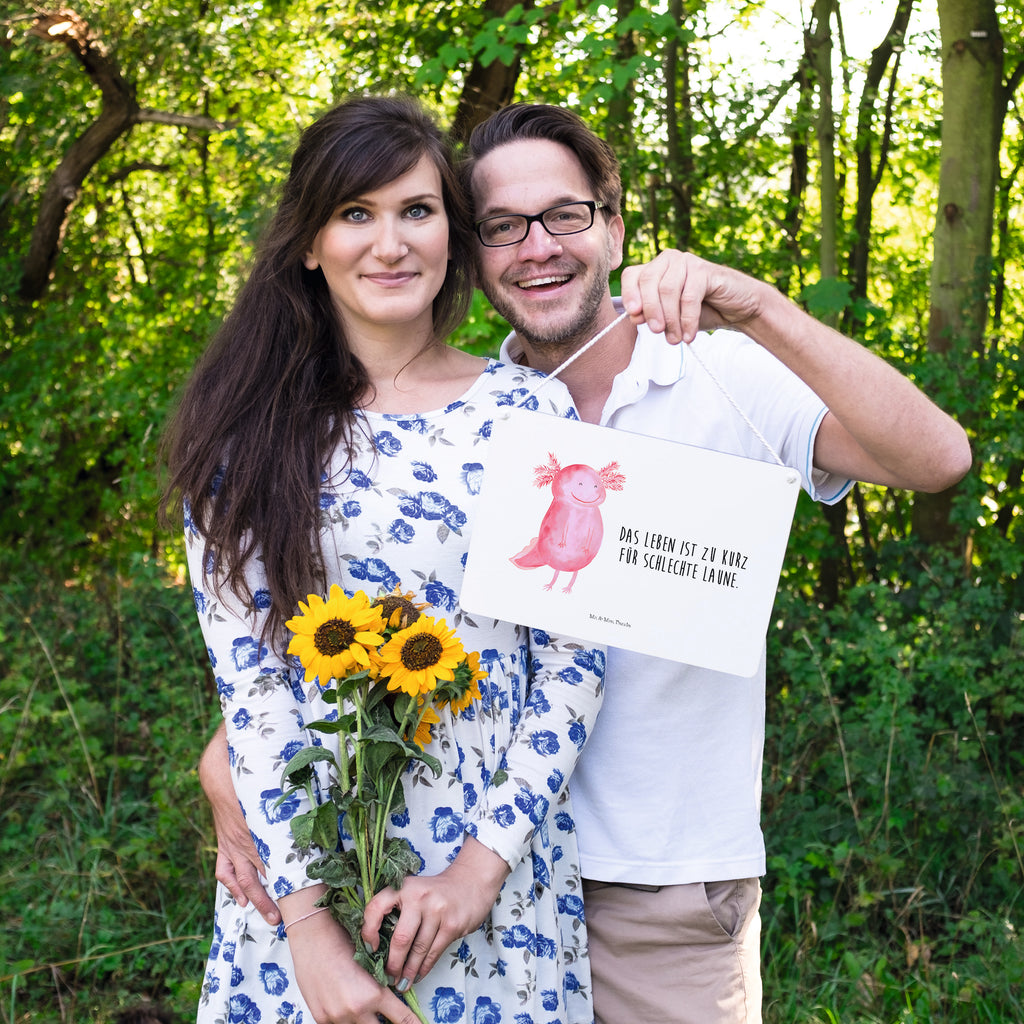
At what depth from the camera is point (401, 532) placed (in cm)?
183

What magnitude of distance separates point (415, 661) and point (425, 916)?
0.39 m

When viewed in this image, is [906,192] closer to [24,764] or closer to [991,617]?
[991,617]

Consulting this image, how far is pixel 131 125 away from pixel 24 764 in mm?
4771

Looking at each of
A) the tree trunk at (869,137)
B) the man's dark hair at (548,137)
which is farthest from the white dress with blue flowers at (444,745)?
the tree trunk at (869,137)

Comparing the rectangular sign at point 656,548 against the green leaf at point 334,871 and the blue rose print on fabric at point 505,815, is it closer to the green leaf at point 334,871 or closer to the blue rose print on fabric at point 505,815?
the blue rose print on fabric at point 505,815

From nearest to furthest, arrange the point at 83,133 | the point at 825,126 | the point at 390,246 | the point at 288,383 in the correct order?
1. the point at 390,246
2. the point at 288,383
3. the point at 825,126
4. the point at 83,133

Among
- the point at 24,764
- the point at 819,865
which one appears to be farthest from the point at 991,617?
the point at 24,764

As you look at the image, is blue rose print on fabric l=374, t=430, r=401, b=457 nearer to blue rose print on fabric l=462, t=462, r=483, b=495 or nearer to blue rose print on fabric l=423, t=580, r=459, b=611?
blue rose print on fabric l=462, t=462, r=483, b=495

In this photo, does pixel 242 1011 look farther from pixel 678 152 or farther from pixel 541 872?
pixel 678 152

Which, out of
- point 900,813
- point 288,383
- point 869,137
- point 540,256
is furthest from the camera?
point 869,137

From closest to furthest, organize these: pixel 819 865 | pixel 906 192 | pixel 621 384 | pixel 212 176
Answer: pixel 621 384 → pixel 819 865 → pixel 906 192 → pixel 212 176

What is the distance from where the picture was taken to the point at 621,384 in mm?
2016

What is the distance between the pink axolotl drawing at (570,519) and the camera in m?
1.61

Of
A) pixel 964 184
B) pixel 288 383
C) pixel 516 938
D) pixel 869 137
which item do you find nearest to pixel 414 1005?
pixel 516 938
